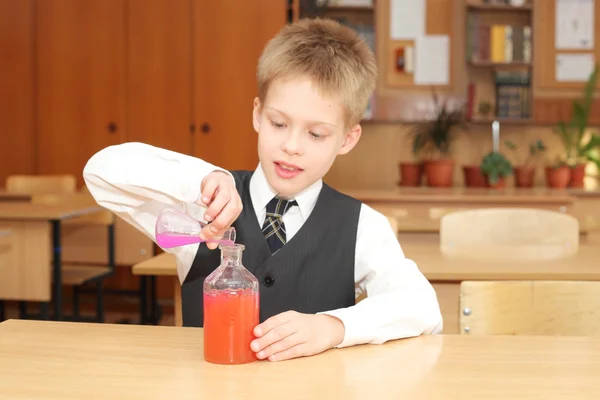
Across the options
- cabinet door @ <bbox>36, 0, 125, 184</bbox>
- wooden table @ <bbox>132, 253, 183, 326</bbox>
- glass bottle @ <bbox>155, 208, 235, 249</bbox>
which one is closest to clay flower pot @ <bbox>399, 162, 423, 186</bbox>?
cabinet door @ <bbox>36, 0, 125, 184</bbox>

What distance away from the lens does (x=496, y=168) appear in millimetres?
4637

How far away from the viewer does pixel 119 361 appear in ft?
3.20

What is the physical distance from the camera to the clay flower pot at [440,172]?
4750 mm

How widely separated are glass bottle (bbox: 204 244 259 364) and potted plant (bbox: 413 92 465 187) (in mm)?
3923

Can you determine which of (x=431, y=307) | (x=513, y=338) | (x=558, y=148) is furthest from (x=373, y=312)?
(x=558, y=148)

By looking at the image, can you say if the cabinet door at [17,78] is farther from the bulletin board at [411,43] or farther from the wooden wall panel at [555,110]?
the wooden wall panel at [555,110]

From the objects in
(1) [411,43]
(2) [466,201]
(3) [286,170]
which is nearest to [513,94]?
(1) [411,43]

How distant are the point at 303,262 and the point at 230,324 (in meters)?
0.38

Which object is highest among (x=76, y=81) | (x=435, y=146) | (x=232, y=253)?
(x=76, y=81)

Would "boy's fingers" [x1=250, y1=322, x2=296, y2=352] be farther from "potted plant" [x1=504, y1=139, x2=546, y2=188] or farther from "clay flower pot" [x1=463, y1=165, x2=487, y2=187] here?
"potted plant" [x1=504, y1=139, x2=546, y2=188]

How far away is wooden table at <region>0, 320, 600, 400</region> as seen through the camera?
0.87 meters

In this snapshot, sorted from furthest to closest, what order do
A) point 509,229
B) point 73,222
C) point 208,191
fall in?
point 73,222 < point 509,229 < point 208,191

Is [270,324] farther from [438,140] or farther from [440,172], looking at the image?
[438,140]

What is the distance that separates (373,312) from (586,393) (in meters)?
0.32
